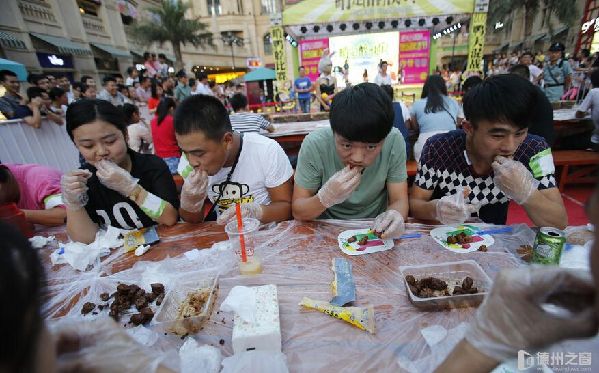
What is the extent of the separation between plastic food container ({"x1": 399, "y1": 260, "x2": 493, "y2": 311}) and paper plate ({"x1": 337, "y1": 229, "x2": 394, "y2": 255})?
0.71 ft

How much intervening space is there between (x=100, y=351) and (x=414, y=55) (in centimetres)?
1383

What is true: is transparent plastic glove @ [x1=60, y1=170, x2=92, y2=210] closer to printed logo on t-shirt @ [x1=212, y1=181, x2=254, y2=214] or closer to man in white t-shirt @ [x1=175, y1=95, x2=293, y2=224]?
man in white t-shirt @ [x1=175, y1=95, x2=293, y2=224]

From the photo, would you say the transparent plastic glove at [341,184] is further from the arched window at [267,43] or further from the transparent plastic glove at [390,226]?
the arched window at [267,43]

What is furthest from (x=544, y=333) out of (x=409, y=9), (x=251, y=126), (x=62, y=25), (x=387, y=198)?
(x=62, y=25)

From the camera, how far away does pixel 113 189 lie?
1.87 m

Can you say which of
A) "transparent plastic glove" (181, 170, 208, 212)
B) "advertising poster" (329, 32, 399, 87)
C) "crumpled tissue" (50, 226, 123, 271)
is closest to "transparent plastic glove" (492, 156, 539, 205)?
"transparent plastic glove" (181, 170, 208, 212)

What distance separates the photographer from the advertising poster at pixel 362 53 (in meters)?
12.3

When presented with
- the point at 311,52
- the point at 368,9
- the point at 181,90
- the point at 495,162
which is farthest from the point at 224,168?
the point at 311,52

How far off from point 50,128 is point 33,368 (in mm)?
6040

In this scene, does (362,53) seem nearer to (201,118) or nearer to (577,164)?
(577,164)

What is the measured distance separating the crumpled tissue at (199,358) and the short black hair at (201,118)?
3.75 feet

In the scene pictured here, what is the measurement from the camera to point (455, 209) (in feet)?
4.95

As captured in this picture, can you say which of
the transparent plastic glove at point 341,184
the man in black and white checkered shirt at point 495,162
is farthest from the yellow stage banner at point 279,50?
the transparent plastic glove at point 341,184

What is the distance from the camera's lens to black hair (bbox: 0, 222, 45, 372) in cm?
44
